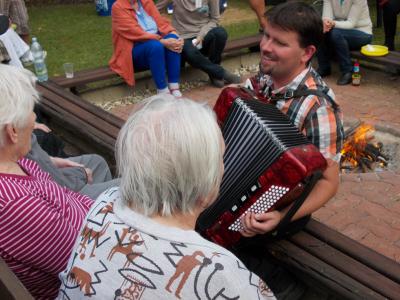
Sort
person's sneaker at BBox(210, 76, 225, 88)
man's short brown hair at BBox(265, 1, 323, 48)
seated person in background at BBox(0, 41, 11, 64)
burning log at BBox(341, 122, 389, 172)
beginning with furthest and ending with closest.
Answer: person's sneaker at BBox(210, 76, 225, 88) < seated person in background at BBox(0, 41, 11, 64) < burning log at BBox(341, 122, 389, 172) < man's short brown hair at BBox(265, 1, 323, 48)

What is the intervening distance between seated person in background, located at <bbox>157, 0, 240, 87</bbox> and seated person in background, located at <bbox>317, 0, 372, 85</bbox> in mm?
1239

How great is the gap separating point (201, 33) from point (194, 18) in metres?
0.19

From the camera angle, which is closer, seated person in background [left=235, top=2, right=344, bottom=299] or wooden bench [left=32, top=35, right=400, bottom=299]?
wooden bench [left=32, top=35, right=400, bottom=299]

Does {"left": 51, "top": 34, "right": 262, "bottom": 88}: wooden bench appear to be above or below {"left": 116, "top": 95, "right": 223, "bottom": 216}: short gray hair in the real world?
below

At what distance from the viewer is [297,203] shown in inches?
76.5

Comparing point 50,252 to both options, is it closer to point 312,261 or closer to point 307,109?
point 312,261

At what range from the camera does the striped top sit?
1.67 metres

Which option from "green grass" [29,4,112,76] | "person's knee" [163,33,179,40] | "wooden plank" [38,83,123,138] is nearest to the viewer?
"wooden plank" [38,83,123,138]

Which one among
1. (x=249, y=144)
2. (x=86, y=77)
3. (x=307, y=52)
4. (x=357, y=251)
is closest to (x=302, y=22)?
(x=307, y=52)

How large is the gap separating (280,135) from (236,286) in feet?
2.60

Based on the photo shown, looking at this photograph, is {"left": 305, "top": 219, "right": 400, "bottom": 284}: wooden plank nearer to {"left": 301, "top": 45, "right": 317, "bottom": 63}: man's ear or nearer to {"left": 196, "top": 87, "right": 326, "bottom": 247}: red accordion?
{"left": 196, "top": 87, "right": 326, "bottom": 247}: red accordion

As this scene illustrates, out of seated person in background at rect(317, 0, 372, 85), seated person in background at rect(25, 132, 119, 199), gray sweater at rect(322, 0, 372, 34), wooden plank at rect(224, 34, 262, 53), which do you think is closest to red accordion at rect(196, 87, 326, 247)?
seated person in background at rect(25, 132, 119, 199)

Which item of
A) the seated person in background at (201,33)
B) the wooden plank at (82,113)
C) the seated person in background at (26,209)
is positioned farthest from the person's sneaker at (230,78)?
the seated person in background at (26,209)

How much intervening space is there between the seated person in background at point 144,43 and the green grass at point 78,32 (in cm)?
156
